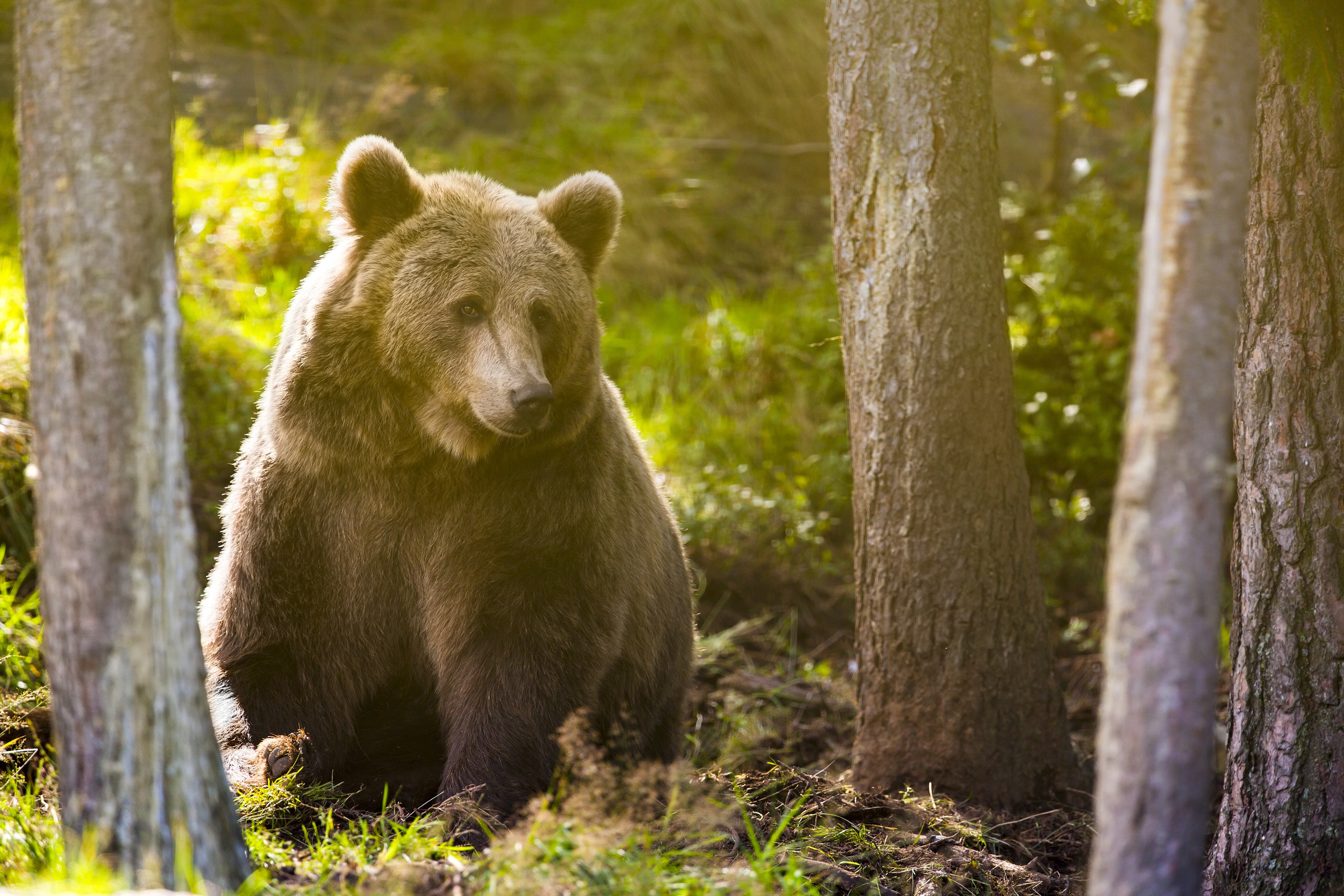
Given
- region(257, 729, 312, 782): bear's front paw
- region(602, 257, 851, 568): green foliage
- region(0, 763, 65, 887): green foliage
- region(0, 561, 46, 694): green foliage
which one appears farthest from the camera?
region(602, 257, 851, 568): green foliage

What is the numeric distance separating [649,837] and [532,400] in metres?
1.16

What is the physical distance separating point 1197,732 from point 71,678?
6.58ft

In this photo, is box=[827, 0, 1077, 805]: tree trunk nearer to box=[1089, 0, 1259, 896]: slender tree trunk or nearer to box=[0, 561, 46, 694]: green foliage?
box=[1089, 0, 1259, 896]: slender tree trunk

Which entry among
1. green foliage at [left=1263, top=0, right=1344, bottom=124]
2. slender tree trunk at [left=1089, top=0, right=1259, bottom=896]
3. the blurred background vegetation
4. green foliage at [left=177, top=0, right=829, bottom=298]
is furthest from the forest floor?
green foliage at [left=177, top=0, right=829, bottom=298]

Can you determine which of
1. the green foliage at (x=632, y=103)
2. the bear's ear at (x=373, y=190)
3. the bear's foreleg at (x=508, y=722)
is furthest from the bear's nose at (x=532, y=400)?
the green foliage at (x=632, y=103)

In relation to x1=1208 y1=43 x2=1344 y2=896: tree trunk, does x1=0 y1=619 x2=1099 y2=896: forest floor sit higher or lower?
lower

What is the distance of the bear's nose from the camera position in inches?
122

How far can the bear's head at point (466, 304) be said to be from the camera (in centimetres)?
326

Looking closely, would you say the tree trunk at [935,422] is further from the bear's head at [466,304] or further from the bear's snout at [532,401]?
the bear's snout at [532,401]

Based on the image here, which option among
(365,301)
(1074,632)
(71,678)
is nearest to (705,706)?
(1074,632)

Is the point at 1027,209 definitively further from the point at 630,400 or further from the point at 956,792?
the point at 956,792

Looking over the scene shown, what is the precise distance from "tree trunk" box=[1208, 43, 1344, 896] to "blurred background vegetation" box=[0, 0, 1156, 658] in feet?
6.22

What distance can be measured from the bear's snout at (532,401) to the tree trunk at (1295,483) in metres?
1.84

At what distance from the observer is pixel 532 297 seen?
135 inches
